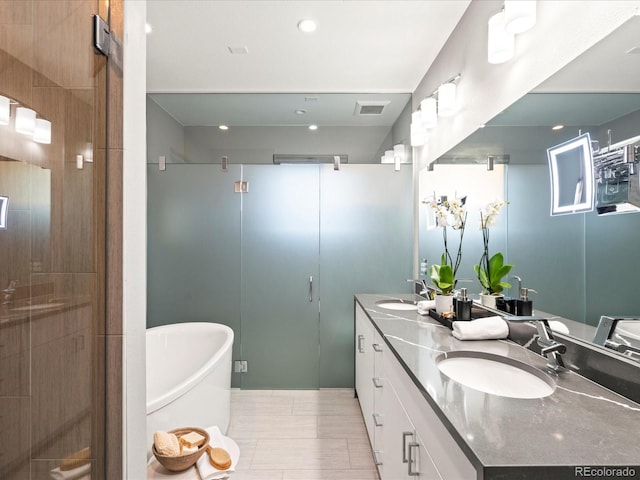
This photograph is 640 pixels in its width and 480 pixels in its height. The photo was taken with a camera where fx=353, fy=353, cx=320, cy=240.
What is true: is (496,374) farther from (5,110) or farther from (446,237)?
(5,110)

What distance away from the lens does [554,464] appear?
0.70m

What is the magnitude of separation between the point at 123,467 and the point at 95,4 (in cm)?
119

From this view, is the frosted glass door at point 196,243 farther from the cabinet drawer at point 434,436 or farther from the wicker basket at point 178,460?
the cabinet drawer at point 434,436

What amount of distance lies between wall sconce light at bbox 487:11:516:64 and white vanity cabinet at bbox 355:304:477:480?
1.50m

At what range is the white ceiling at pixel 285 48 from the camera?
2.23 metres

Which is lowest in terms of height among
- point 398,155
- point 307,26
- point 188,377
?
point 188,377

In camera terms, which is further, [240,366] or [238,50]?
[240,366]

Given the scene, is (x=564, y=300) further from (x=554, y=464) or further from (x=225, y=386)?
(x=225, y=386)

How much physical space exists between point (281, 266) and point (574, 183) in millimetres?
2493

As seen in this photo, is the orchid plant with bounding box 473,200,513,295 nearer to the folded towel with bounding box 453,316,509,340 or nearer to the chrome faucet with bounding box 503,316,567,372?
the folded towel with bounding box 453,316,509,340

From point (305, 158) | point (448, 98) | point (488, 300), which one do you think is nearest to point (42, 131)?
point (488, 300)

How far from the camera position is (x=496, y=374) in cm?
132

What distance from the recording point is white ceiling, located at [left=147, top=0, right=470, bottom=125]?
87.8 inches

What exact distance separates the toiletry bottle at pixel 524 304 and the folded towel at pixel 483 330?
11cm
